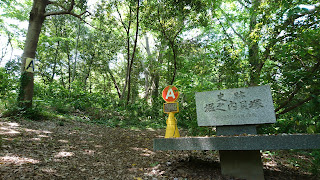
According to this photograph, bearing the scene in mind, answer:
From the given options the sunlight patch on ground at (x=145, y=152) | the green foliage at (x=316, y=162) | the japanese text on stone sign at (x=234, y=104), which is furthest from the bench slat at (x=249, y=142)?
the sunlight patch on ground at (x=145, y=152)

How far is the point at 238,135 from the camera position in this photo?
3.38m

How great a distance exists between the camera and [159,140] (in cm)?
338

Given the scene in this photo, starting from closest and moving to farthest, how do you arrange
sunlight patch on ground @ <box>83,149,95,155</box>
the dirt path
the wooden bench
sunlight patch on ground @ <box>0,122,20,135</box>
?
1. the wooden bench
2. the dirt path
3. sunlight patch on ground @ <box>83,149,95,155</box>
4. sunlight patch on ground @ <box>0,122,20,135</box>

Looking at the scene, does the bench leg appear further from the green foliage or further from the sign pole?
the sign pole

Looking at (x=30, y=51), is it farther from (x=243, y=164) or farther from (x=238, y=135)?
Answer: (x=243, y=164)

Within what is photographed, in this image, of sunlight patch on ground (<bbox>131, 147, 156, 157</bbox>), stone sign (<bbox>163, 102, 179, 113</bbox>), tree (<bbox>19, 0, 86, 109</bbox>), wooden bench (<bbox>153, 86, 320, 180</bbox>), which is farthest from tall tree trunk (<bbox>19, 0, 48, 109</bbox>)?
wooden bench (<bbox>153, 86, 320, 180</bbox>)

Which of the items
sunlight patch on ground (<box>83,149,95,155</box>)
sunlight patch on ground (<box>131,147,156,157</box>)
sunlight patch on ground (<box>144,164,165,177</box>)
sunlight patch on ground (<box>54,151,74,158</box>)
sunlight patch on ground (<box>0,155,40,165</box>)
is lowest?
sunlight patch on ground (<box>144,164,165,177</box>)

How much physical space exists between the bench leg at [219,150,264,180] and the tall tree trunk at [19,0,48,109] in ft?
21.8

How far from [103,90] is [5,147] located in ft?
65.6

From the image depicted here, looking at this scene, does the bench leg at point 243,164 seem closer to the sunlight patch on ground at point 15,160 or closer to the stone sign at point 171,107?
the stone sign at point 171,107

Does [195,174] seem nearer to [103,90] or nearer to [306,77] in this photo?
[306,77]

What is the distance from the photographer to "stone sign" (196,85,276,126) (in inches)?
136

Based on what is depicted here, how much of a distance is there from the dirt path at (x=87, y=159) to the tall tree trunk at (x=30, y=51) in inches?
45.4

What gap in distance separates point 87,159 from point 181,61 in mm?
9081
